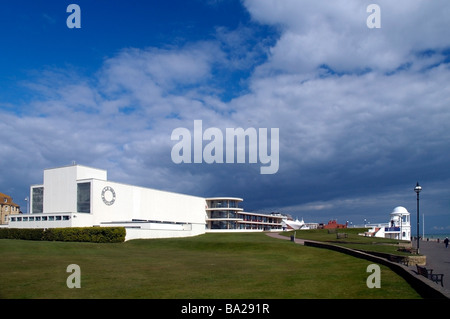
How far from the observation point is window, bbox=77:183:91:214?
190 feet

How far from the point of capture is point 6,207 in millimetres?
100375

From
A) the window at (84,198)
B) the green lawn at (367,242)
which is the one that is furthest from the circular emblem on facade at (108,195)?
the green lawn at (367,242)

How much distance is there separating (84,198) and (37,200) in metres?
11.7

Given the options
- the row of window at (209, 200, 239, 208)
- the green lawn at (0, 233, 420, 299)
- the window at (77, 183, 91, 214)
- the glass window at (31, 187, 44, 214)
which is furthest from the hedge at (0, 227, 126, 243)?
the row of window at (209, 200, 239, 208)

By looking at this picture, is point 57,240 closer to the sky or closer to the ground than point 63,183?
closer to the ground

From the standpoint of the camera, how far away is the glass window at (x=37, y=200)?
64.1m

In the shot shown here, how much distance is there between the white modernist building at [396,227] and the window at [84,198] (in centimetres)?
5914

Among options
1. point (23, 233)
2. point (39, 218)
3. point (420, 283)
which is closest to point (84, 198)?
point (39, 218)

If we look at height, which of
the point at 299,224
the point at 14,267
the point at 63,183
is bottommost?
the point at 299,224

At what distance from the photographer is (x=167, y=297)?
13.2 meters

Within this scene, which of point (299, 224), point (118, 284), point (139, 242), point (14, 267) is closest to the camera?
point (118, 284)
